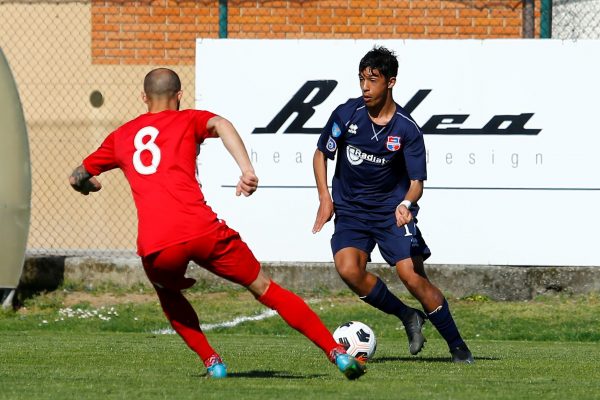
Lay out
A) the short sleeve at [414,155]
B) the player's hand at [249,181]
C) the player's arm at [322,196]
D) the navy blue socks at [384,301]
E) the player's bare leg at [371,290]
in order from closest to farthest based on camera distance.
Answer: the player's hand at [249,181], the short sleeve at [414,155], the player's arm at [322,196], the player's bare leg at [371,290], the navy blue socks at [384,301]

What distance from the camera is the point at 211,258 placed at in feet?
21.4

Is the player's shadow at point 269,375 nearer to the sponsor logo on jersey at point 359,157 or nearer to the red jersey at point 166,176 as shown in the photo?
the red jersey at point 166,176

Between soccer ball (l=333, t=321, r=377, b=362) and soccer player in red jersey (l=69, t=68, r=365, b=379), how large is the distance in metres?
1.70

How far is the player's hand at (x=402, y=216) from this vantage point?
7.90 m

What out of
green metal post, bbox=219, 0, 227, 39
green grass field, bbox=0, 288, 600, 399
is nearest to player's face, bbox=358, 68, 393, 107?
green grass field, bbox=0, 288, 600, 399

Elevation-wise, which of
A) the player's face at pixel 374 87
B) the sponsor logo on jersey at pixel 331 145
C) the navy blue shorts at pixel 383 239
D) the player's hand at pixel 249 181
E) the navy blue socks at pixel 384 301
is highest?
the player's face at pixel 374 87

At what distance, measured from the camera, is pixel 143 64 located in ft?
53.4

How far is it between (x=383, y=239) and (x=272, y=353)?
1305mm

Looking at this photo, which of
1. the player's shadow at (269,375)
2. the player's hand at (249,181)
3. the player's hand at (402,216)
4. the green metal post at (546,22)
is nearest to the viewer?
the player's hand at (249,181)

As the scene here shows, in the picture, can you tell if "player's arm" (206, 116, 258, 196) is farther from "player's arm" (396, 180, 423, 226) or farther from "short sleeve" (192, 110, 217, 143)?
"player's arm" (396, 180, 423, 226)

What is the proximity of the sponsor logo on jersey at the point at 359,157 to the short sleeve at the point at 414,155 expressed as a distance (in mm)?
197

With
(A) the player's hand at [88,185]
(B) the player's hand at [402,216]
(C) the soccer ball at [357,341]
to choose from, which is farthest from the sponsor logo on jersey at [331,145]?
(A) the player's hand at [88,185]

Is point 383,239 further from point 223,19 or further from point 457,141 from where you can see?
point 223,19

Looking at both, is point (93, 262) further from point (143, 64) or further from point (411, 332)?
point (411, 332)
